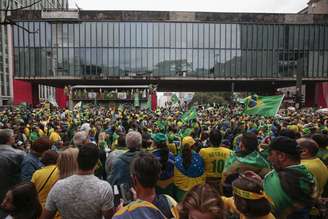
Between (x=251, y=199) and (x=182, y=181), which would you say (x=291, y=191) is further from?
(x=182, y=181)

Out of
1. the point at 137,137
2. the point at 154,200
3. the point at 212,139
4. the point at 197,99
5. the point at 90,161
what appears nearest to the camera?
the point at 154,200

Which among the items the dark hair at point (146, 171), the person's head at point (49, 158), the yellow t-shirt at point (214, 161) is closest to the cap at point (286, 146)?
the dark hair at point (146, 171)

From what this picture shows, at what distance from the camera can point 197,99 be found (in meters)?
96.2

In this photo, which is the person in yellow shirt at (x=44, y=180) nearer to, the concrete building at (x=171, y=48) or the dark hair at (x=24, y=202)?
the dark hair at (x=24, y=202)

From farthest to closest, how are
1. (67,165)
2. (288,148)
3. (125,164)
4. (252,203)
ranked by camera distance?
(125,164)
(67,165)
(288,148)
(252,203)


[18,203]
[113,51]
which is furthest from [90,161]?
[113,51]

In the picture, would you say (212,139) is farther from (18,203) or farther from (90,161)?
(18,203)

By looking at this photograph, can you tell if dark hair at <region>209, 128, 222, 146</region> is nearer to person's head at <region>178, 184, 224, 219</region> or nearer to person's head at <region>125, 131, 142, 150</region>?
person's head at <region>125, 131, 142, 150</region>

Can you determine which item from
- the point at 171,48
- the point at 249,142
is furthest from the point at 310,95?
the point at 249,142

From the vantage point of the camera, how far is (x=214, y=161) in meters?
5.39

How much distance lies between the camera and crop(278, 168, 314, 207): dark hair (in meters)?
2.79

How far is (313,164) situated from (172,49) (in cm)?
4778

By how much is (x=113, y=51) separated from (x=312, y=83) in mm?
32680

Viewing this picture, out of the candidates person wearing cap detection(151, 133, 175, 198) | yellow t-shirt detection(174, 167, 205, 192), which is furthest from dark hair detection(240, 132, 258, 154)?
person wearing cap detection(151, 133, 175, 198)
